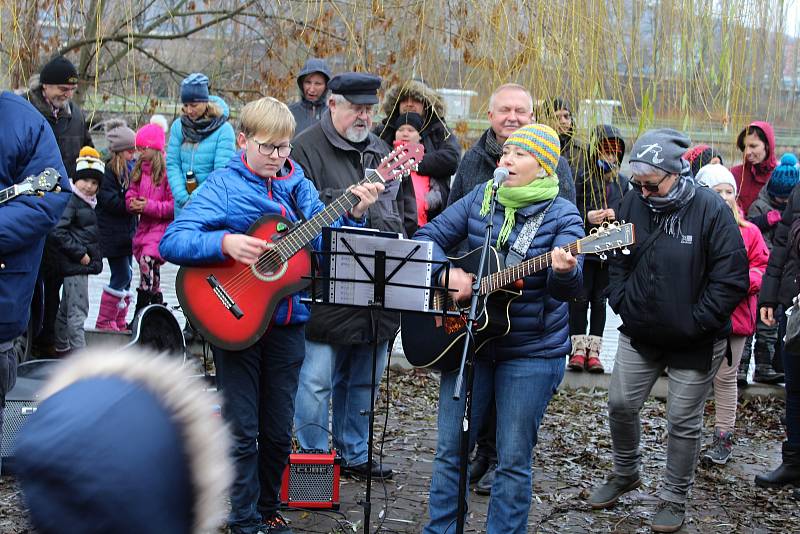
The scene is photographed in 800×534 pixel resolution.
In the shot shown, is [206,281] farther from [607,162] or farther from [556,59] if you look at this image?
[607,162]

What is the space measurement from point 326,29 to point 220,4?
1847mm

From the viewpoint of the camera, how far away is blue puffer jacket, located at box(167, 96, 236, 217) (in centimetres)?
775

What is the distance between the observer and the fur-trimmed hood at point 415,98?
20.3 ft

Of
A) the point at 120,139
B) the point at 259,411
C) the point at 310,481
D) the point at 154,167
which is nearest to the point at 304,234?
the point at 259,411

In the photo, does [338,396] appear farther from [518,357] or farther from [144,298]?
[144,298]

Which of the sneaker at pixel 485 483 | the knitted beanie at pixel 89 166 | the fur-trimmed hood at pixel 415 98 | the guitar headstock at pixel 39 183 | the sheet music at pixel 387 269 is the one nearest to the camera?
the sheet music at pixel 387 269

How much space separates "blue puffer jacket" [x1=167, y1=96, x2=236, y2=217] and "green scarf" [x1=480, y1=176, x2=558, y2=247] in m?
3.63

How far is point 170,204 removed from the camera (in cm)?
830

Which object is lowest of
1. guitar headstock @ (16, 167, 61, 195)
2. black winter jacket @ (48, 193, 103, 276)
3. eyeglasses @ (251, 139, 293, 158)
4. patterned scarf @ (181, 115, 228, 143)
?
black winter jacket @ (48, 193, 103, 276)

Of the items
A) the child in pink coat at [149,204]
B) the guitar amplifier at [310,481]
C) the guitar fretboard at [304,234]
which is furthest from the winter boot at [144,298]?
the guitar fretboard at [304,234]

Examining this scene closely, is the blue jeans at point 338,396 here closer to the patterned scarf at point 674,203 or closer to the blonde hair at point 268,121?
the blonde hair at point 268,121

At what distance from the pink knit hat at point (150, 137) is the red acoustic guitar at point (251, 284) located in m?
4.03

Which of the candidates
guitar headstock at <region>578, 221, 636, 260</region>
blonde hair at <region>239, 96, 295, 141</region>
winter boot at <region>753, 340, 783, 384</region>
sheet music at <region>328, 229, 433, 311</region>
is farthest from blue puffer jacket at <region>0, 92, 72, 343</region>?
winter boot at <region>753, 340, 783, 384</region>

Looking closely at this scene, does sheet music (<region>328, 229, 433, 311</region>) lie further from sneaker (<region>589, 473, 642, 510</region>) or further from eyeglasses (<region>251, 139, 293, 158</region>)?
sneaker (<region>589, 473, 642, 510</region>)
